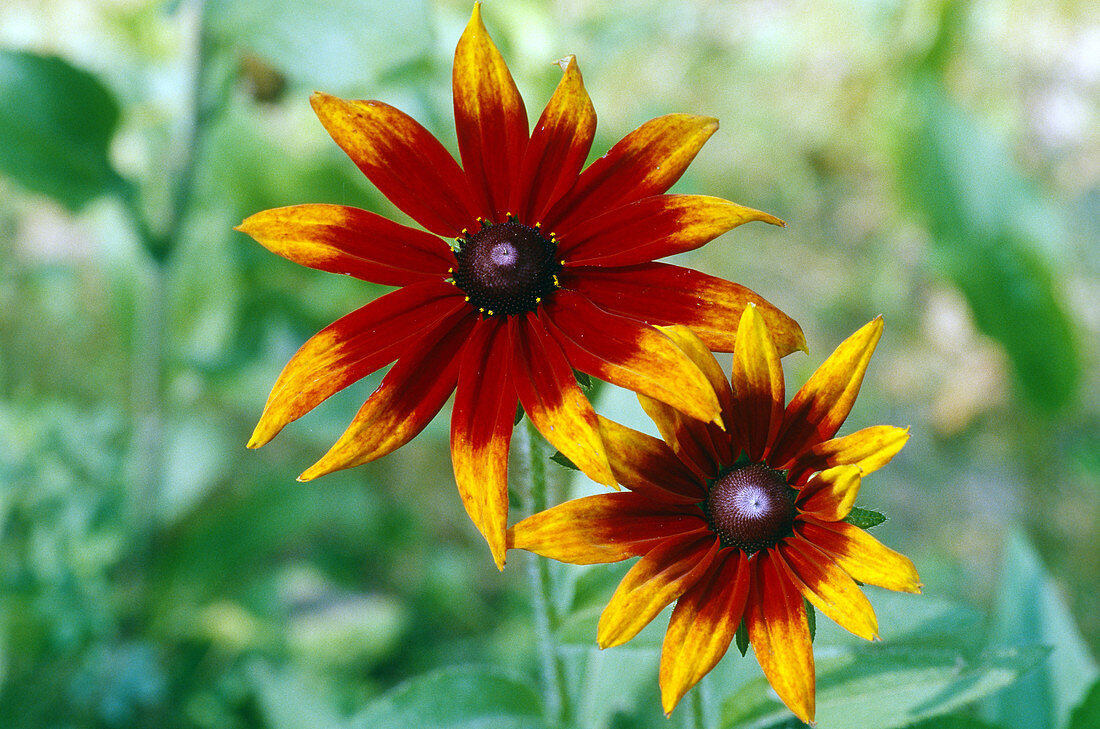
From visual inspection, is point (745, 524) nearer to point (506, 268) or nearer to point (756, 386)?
point (756, 386)

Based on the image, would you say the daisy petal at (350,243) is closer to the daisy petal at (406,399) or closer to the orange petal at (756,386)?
the daisy petal at (406,399)

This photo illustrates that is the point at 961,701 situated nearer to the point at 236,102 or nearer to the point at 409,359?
the point at 409,359

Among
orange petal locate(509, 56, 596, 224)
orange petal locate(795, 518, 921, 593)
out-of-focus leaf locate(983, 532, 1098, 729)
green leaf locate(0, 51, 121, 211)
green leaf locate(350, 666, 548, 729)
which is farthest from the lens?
green leaf locate(0, 51, 121, 211)

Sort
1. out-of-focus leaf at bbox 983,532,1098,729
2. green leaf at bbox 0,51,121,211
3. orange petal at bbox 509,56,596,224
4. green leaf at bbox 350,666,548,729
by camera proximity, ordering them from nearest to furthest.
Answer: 1. orange petal at bbox 509,56,596,224
2. green leaf at bbox 350,666,548,729
3. out-of-focus leaf at bbox 983,532,1098,729
4. green leaf at bbox 0,51,121,211

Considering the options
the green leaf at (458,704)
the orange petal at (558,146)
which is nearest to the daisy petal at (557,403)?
the orange petal at (558,146)

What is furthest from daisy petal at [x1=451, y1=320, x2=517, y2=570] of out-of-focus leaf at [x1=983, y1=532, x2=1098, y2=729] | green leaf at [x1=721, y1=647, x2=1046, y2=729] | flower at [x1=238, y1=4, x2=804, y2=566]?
out-of-focus leaf at [x1=983, y1=532, x2=1098, y2=729]

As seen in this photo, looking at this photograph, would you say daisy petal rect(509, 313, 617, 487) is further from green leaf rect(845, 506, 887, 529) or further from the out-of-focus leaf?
the out-of-focus leaf

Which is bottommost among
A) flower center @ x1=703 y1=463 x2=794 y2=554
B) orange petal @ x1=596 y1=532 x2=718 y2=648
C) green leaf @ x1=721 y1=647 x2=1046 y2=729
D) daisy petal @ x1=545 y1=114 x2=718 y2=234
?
green leaf @ x1=721 y1=647 x2=1046 y2=729
